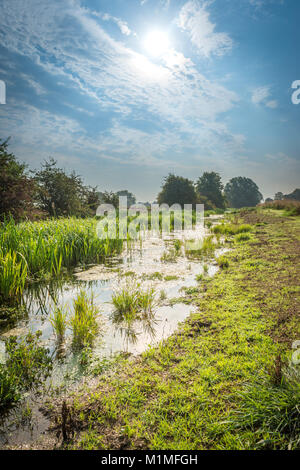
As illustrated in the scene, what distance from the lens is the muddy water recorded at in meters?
1.94

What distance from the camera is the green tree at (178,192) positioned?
102 feet

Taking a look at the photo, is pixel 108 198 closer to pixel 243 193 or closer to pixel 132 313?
pixel 132 313

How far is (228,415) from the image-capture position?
1.71 m

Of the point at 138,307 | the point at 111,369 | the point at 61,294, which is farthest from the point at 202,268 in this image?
the point at 111,369

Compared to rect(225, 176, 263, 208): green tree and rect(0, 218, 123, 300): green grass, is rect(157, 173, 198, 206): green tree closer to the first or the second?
rect(0, 218, 123, 300): green grass

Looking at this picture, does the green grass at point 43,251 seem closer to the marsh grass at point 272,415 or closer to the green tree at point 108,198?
the marsh grass at point 272,415

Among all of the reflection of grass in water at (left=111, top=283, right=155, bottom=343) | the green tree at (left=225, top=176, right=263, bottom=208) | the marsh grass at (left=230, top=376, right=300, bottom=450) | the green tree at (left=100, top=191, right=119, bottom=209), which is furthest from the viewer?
the green tree at (left=225, top=176, right=263, bottom=208)

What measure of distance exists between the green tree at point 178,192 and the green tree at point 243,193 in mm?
40320

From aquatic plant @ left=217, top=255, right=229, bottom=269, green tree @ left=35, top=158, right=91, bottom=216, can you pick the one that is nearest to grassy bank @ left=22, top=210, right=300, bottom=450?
aquatic plant @ left=217, top=255, right=229, bottom=269

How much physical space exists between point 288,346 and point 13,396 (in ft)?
8.63

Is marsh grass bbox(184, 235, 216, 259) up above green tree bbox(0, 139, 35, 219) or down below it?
below

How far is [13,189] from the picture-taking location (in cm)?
973

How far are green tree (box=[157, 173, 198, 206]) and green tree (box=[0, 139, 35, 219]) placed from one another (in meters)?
22.0

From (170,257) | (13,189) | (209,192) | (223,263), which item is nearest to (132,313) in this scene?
(223,263)
